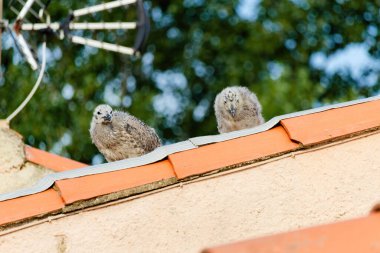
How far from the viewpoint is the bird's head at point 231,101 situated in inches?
216

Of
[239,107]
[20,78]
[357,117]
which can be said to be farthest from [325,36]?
[357,117]

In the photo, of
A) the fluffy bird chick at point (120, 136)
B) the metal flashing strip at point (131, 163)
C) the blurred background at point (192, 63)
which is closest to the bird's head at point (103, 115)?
the fluffy bird chick at point (120, 136)

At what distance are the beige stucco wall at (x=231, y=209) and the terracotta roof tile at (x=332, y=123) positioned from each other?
53mm

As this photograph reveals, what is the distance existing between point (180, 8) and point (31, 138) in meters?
4.76

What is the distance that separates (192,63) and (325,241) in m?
14.7

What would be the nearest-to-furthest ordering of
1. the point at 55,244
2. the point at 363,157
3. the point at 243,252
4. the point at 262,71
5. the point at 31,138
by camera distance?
the point at 243,252
the point at 55,244
the point at 363,157
the point at 31,138
the point at 262,71

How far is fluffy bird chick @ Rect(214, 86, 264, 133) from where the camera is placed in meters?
5.46

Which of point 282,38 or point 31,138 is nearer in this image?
point 31,138

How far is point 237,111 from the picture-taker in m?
5.48

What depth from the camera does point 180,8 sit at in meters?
17.4

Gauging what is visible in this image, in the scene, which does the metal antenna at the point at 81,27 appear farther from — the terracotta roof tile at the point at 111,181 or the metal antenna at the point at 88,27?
the terracotta roof tile at the point at 111,181

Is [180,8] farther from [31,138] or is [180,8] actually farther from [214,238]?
[214,238]

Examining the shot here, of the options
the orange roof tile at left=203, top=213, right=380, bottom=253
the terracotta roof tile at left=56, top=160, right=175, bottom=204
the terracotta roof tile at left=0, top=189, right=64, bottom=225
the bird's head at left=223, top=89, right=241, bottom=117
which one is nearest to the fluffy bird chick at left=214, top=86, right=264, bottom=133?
the bird's head at left=223, top=89, right=241, bottom=117

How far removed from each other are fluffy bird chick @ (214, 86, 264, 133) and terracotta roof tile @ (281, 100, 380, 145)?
1.95m
